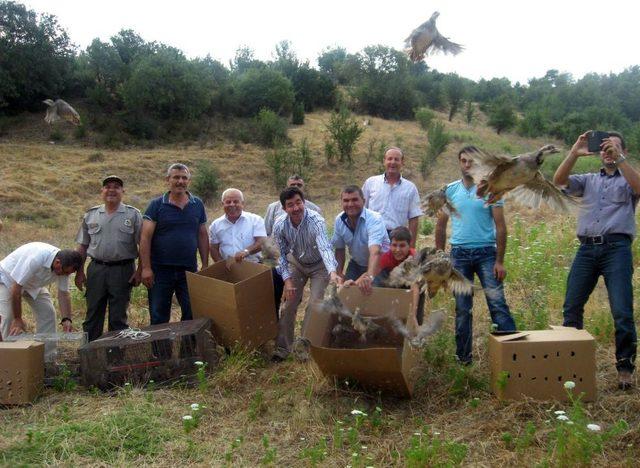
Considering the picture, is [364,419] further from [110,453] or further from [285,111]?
[285,111]

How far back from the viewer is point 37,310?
4.91 metres

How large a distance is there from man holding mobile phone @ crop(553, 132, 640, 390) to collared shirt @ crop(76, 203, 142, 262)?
11.4 ft

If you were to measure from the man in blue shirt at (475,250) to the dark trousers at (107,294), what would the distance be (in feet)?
9.28

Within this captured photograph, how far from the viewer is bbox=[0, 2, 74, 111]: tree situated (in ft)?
82.4

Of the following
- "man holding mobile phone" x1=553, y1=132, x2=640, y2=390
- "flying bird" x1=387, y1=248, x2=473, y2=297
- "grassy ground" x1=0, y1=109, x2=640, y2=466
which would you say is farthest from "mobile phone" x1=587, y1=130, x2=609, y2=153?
"grassy ground" x1=0, y1=109, x2=640, y2=466

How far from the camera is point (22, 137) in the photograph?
23766 mm

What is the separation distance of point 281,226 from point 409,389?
1.68 meters

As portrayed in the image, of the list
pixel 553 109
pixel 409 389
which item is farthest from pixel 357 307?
pixel 553 109

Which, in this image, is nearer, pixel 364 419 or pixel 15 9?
pixel 364 419

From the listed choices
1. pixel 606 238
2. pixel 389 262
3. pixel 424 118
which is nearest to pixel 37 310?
pixel 389 262

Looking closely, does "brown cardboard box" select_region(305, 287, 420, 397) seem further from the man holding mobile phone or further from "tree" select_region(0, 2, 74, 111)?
"tree" select_region(0, 2, 74, 111)

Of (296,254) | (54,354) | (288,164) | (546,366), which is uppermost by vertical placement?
(288,164)

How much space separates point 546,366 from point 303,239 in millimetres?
2038

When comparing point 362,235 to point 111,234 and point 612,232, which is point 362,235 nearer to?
point 612,232
